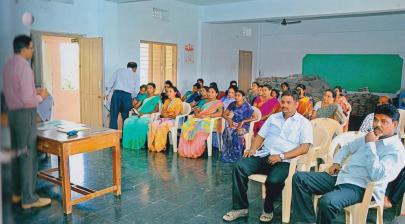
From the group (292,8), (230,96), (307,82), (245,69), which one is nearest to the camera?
(230,96)

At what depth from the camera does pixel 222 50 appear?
9.09m

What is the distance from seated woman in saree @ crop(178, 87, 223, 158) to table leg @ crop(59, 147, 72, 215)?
2.07 m

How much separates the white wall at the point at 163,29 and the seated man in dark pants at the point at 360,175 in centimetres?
477

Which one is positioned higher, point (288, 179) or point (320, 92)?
point (320, 92)

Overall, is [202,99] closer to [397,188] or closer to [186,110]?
[186,110]

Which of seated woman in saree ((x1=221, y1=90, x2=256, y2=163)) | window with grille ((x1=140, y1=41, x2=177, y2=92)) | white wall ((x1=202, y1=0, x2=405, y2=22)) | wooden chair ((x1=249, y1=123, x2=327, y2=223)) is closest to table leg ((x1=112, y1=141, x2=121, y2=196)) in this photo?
wooden chair ((x1=249, y1=123, x2=327, y2=223))

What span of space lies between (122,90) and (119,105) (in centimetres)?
25

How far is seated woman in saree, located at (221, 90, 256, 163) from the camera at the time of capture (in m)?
4.54

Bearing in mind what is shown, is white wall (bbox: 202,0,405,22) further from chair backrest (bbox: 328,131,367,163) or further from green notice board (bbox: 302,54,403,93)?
green notice board (bbox: 302,54,403,93)

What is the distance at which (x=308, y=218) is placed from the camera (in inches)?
100

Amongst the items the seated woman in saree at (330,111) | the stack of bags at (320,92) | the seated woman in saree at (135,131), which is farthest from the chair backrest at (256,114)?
the stack of bags at (320,92)

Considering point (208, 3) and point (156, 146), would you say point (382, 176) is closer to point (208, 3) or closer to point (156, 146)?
point (156, 146)

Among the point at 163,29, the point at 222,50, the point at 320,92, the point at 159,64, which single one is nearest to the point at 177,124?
the point at 163,29

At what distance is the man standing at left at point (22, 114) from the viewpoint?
0.39 meters
